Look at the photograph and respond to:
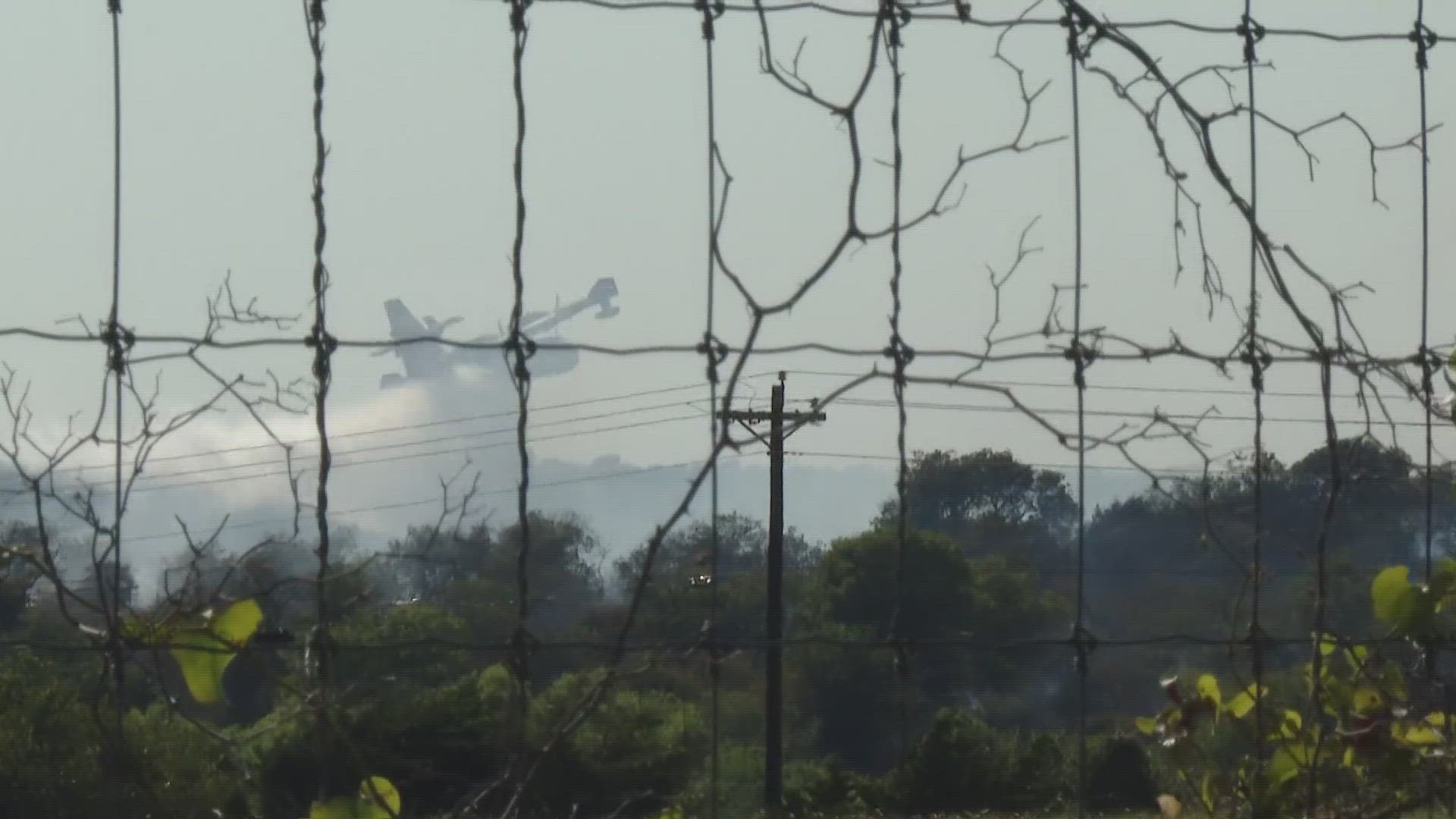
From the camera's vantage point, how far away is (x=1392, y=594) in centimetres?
276

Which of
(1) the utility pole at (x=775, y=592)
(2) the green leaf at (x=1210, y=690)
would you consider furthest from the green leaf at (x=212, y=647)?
(2) the green leaf at (x=1210, y=690)

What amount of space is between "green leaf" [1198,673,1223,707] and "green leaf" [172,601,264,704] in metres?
1.50

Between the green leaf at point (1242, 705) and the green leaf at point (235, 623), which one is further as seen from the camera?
the green leaf at point (1242, 705)

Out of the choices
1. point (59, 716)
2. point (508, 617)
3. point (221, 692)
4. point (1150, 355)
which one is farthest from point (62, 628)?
point (1150, 355)

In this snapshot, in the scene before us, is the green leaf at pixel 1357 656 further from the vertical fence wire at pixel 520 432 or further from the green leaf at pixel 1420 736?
the vertical fence wire at pixel 520 432

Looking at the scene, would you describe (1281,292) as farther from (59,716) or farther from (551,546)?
(59,716)

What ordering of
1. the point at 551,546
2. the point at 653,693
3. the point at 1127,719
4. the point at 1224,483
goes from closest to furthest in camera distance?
the point at 551,546 < the point at 1224,483 < the point at 653,693 < the point at 1127,719

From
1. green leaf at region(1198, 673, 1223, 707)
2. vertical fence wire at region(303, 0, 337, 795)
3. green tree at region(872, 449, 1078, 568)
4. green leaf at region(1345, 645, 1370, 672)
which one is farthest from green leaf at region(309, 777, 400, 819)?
green leaf at region(1345, 645, 1370, 672)

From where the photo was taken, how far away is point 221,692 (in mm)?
2201

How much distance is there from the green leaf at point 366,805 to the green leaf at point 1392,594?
1530 mm

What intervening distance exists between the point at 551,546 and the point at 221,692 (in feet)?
1.72

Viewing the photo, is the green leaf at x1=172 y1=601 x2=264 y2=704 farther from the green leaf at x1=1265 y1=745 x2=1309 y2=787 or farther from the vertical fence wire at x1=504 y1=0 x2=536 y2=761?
the green leaf at x1=1265 y1=745 x2=1309 y2=787

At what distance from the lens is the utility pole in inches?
92.8

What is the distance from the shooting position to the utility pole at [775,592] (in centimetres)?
236
